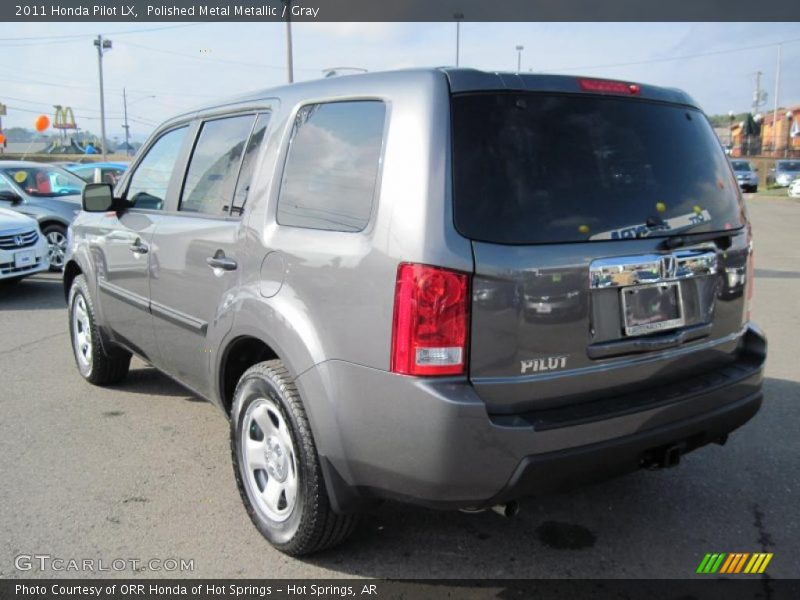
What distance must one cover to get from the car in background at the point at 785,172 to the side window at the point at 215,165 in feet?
132

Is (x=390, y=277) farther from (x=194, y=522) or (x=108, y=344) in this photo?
(x=108, y=344)

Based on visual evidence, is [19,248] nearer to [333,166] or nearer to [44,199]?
[44,199]

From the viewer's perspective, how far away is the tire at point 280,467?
2736mm

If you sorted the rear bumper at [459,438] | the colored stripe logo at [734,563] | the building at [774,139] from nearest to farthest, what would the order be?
1. the rear bumper at [459,438]
2. the colored stripe logo at [734,563]
3. the building at [774,139]

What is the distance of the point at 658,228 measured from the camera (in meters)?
2.71

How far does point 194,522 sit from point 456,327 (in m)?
1.77

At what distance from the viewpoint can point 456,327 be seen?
2.35m

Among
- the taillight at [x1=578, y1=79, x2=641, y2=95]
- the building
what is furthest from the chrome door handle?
the building

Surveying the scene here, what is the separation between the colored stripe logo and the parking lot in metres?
0.04

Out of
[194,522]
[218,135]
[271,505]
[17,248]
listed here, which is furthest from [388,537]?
[17,248]

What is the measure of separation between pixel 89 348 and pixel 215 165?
90.6 inches

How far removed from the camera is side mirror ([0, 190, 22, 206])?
11.0 meters

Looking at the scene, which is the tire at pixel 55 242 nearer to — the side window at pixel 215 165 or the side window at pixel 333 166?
the side window at pixel 215 165

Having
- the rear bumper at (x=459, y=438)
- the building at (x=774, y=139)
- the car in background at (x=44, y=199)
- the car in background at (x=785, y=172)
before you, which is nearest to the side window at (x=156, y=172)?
the rear bumper at (x=459, y=438)
